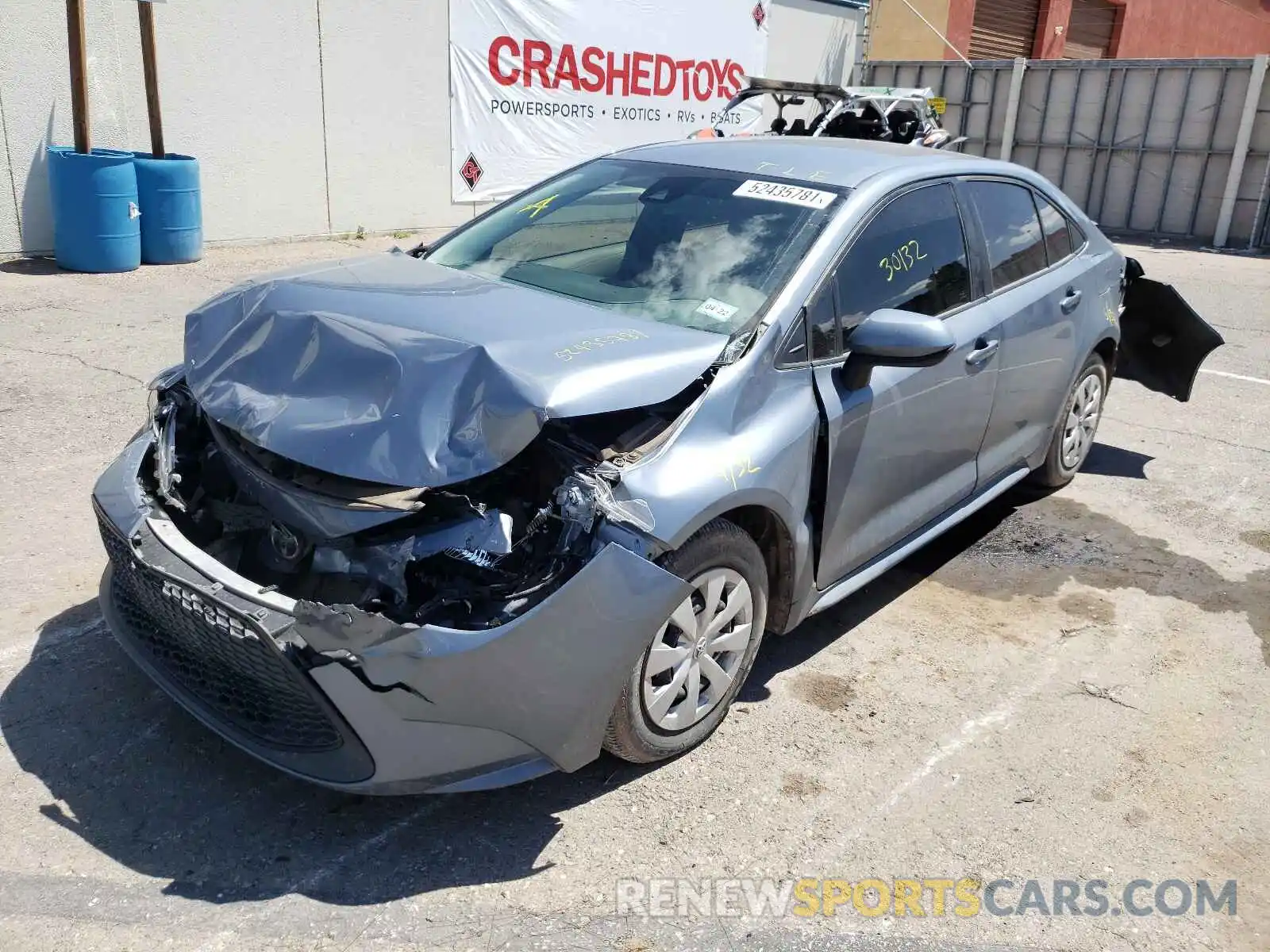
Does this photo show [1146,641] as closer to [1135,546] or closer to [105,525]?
[1135,546]

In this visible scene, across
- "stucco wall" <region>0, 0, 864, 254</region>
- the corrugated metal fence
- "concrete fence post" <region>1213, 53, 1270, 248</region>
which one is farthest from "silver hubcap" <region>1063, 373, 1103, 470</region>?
the corrugated metal fence

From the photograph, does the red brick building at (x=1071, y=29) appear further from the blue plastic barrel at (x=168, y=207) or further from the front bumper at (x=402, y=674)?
the front bumper at (x=402, y=674)

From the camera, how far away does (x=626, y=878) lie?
2850 mm

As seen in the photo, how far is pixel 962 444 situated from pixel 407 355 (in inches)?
91.6

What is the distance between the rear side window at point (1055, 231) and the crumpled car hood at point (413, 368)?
239cm

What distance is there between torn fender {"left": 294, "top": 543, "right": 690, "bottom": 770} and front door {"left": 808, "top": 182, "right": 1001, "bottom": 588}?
0.97m

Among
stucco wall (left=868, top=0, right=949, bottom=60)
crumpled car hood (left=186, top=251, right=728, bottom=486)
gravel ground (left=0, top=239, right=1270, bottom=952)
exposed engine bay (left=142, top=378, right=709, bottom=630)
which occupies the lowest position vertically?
gravel ground (left=0, top=239, right=1270, bottom=952)

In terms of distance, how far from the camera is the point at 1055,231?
5074 mm

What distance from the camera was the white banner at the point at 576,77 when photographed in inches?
491

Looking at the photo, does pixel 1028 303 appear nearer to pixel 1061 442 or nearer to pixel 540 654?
pixel 1061 442

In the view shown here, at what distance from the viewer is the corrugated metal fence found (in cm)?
1499

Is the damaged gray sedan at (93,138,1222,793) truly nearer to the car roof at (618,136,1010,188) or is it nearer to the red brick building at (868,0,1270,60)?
the car roof at (618,136,1010,188)

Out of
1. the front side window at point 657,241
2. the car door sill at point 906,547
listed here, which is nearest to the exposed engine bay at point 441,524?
the front side window at point 657,241

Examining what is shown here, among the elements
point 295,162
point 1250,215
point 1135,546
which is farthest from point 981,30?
point 1135,546
